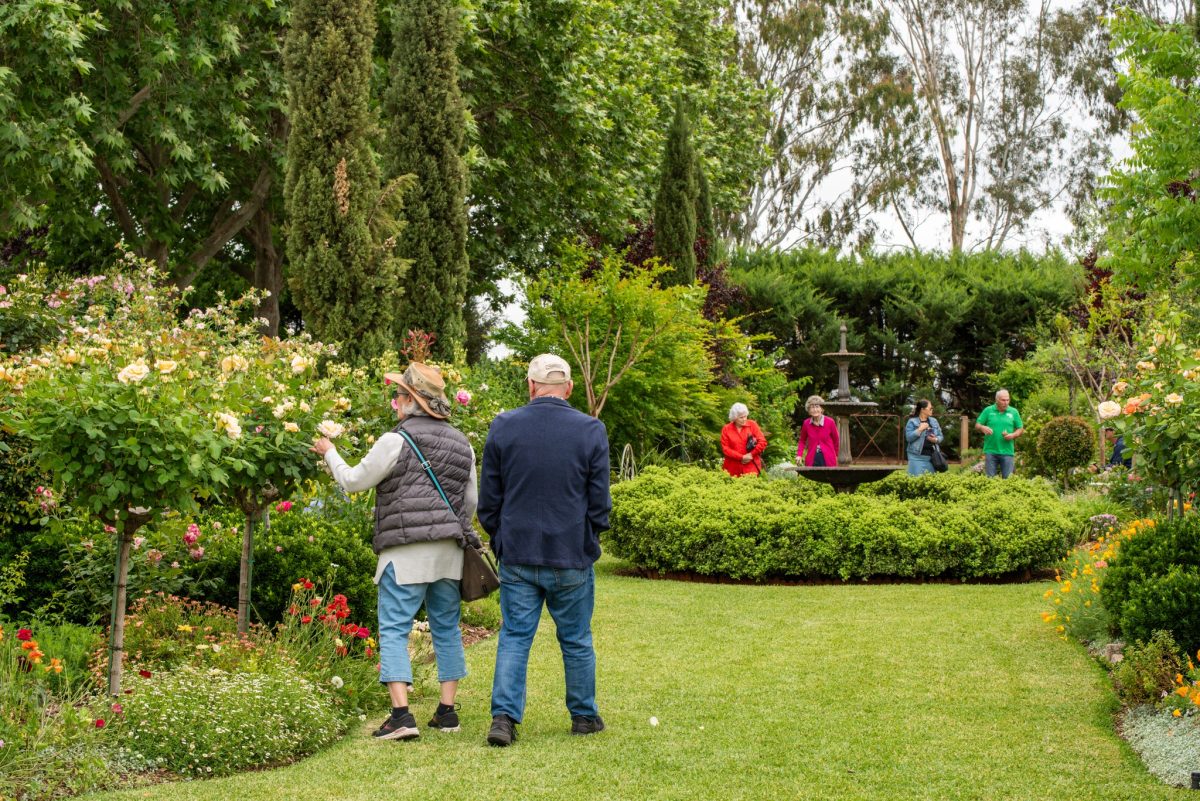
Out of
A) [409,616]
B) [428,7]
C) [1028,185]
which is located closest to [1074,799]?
→ [409,616]

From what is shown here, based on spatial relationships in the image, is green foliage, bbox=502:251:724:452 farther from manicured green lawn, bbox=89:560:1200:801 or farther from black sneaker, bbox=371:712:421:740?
black sneaker, bbox=371:712:421:740

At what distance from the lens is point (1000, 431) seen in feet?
48.4

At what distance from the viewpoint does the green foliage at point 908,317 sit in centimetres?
2661

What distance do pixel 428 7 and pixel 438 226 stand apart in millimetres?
2512

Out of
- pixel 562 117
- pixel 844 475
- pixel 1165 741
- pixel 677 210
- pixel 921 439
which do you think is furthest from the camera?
pixel 677 210

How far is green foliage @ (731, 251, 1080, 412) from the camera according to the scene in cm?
2661

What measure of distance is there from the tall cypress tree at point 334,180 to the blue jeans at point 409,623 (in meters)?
6.35

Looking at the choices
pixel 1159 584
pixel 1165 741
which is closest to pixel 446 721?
pixel 1165 741

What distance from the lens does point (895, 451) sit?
85.2ft

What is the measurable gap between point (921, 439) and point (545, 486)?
9818mm

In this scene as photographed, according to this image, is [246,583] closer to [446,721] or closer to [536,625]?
[446,721]

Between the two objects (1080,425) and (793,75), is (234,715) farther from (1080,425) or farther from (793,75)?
(793,75)

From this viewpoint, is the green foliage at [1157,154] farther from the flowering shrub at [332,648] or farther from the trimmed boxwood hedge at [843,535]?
the flowering shrub at [332,648]

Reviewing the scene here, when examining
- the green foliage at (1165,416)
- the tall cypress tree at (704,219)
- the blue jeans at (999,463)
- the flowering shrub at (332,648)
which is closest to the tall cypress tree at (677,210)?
the tall cypress tree at (704,219)
